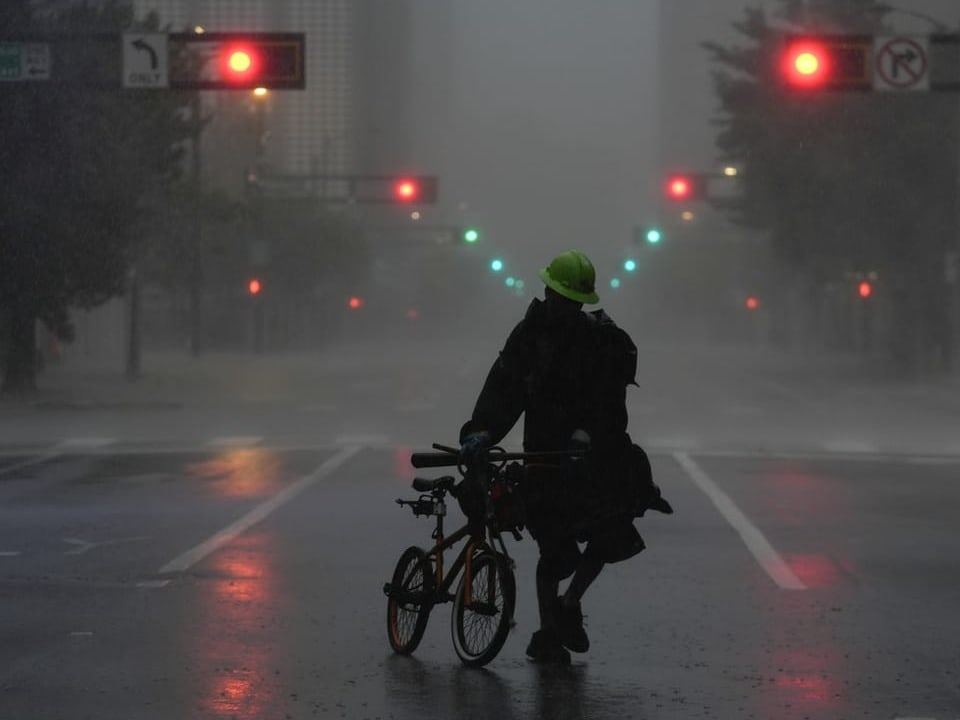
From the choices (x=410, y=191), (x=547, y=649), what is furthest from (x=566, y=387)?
(x=410, y=191)

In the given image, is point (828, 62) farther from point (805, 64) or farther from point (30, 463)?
point (30, 463)

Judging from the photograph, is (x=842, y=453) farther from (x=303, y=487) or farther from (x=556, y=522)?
(x=556, y=522)

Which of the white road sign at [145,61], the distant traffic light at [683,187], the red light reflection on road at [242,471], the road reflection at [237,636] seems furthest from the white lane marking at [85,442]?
the distant traffic light at [683,187]

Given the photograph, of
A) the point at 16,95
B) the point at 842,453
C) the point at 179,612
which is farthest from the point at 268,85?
the point at 179,612

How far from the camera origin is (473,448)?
9203 millimetres

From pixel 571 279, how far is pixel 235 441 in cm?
2012

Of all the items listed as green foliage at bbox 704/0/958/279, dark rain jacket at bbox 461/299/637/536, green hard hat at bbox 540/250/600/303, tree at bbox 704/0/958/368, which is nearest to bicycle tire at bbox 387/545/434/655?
dark rain jacket at bbox 461/299/637/536

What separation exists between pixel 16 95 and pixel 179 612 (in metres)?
29.4

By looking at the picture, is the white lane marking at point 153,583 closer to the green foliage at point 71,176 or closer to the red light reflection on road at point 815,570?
the red light reflection on road at point 815,570

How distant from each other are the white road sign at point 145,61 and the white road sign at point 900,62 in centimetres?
970

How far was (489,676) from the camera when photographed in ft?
31.0

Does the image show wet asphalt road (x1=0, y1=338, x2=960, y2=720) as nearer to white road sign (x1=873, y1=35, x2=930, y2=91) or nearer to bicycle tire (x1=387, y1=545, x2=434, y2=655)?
bicycle tire (x1=387, y1=545, x2=434, y2=655)

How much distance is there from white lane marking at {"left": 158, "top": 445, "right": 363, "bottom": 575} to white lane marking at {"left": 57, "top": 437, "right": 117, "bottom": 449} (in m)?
4.27

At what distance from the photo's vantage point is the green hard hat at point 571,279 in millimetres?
9477
